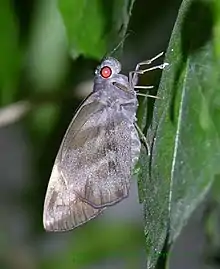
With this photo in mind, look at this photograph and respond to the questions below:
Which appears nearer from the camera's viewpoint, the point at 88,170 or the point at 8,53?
the point at 88,170

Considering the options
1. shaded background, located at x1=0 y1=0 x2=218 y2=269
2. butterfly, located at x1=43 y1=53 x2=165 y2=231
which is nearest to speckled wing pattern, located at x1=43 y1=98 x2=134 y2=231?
butterfly, located at x1=43 y1=53 x2=165 y2=231

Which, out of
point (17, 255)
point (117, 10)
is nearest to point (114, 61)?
point (117, 10)

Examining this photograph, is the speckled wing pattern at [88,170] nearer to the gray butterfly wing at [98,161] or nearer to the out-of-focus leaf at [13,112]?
the gray butterfly wing at [98,161]

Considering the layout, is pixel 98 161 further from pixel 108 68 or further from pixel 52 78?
pixel 52 78

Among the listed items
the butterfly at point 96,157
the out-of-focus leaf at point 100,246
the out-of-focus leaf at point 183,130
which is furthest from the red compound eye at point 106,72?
the out-of-focus leaf at point 100,246

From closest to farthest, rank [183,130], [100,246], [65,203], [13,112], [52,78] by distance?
[183,130], [65,203], [13,112], [52,78], [100,246]

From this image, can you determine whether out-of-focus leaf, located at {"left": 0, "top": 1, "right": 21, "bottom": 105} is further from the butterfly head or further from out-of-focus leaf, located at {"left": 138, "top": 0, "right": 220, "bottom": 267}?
out-of-focus leaf, located at {"left": 138, "top": 0, "right": 220, "bottom": 267}

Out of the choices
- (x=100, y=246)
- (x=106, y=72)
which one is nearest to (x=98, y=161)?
(x=106, y=72)
